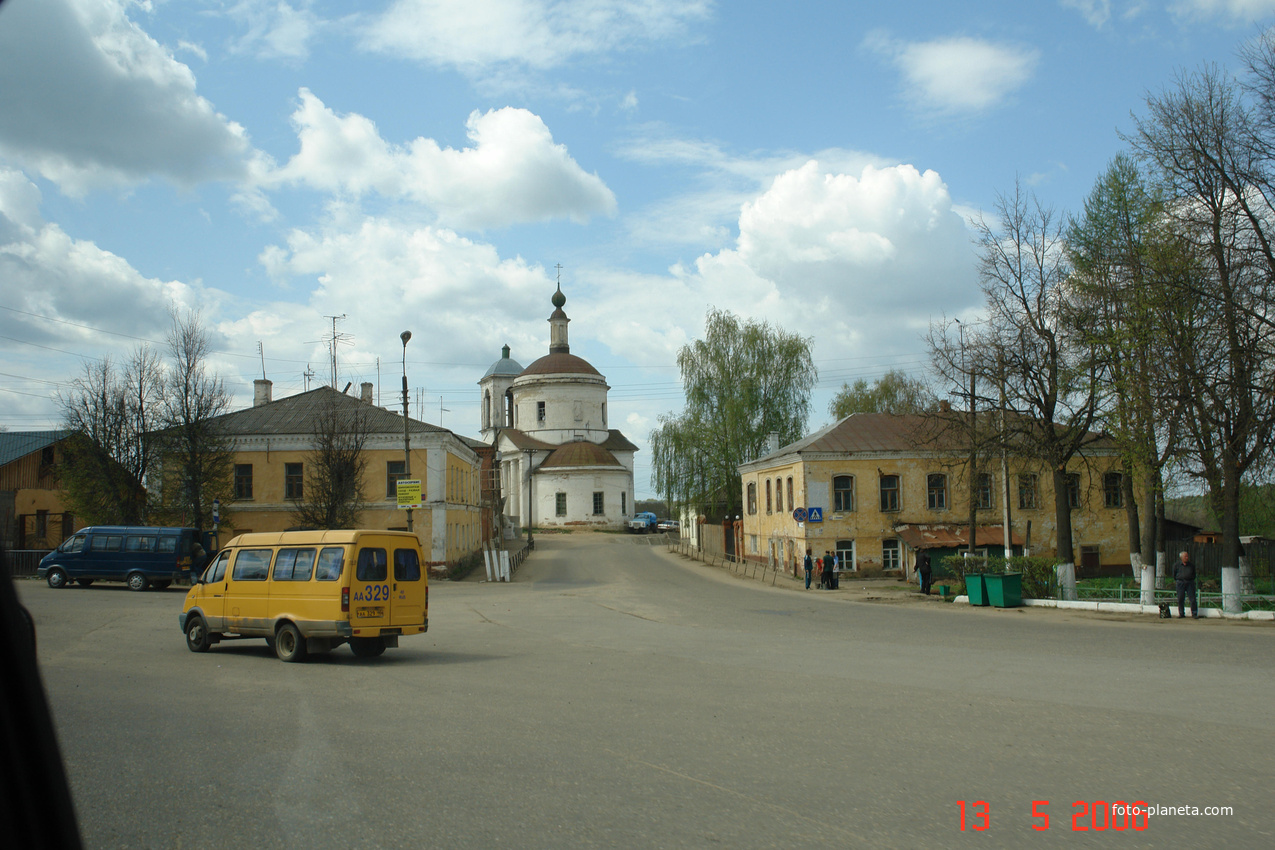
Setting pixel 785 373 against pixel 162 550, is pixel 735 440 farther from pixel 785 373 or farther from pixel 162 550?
pixel 162 550

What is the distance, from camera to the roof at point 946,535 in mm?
38594

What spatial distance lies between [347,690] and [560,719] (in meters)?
3.55

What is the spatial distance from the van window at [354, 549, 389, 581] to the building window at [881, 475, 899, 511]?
28640 millimetres

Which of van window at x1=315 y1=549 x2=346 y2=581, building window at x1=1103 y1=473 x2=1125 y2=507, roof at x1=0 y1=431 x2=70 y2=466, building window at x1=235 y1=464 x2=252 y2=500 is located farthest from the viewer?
roof at x1=0 y1=431 x2=70 y2=466

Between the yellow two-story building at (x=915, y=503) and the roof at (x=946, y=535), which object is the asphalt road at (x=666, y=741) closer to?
the roof at (x=946, y=535)

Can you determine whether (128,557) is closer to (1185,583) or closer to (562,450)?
(1185,583)

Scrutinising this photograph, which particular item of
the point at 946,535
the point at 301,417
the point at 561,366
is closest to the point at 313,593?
the point at 301,417

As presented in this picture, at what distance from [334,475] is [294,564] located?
2299 centimetres

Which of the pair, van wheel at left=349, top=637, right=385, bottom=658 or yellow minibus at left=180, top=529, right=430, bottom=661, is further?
van wheel at left=349, top=637, right=385, bottom=658

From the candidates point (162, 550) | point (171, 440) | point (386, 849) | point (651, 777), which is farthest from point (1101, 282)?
point (171, 440)

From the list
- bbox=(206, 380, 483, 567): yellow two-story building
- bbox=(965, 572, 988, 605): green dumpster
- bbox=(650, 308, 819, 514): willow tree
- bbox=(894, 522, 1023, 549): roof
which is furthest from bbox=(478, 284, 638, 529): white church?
bbox=(965, 572, 988, 605): green dumpster

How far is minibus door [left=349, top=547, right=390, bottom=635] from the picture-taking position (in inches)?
573

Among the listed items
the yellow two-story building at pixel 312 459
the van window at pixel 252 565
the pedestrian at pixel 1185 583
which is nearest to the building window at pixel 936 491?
the pedestrian at pixel 1185 583

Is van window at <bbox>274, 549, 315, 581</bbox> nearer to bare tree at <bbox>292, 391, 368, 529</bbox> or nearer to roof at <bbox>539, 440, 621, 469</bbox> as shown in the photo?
bare tree at <bbox>292, 391, 368, 529</bbox>
